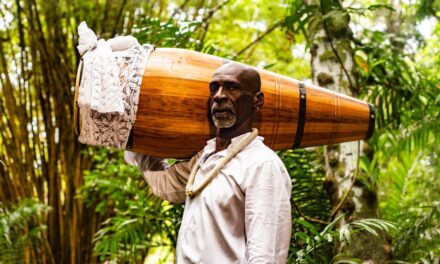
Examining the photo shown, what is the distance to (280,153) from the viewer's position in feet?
10.7

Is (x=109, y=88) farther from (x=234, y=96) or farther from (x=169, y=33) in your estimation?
(x=169, y=33)

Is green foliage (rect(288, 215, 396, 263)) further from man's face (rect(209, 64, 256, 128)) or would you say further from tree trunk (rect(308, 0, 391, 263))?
man's face (rect(209, 64, 256, 128))

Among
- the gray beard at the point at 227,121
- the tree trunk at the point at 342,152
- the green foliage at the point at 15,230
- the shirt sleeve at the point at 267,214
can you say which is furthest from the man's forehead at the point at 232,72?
the green foliage at the point at 15,230

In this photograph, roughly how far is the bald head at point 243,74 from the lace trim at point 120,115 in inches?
10.7

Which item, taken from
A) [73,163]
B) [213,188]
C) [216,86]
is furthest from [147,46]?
[73,163]

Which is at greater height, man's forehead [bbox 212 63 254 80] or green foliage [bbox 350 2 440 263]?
man's forehead [bbox 212 63 254 80]

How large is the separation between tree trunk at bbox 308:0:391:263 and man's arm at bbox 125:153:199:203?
1007 mm

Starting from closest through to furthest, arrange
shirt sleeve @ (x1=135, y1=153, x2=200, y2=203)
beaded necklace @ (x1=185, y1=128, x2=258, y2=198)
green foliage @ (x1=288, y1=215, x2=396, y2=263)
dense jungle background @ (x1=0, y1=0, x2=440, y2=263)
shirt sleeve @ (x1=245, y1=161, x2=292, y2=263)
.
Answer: shirt sleeve @ (x1=245, y1=161, x2=292, y2=263) → beaded necklace @ (x1=185, y1=128, x2=258, y2=198) → shirt sleeve @ (x1=135, y1=153, x2=200, y2=203) → green foliage @ (x1=288, y1=215, x2=396, y2=263) → dense jungle background @ (x1=0, y1=0, x2=440, y2=263)

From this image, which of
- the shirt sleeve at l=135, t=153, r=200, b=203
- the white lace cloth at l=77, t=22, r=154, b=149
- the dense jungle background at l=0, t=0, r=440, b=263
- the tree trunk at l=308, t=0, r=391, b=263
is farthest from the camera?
the dense jungle background at l=0, t=0, r=440, b=263

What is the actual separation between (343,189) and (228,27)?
13.5 ft

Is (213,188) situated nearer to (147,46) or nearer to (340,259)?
(147,46)

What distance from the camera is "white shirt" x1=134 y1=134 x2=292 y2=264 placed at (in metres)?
1.52

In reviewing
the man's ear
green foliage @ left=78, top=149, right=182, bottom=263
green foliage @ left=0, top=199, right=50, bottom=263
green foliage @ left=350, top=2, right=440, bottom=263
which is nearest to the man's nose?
the man's ear

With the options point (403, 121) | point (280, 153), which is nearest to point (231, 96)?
point (280, 153)
